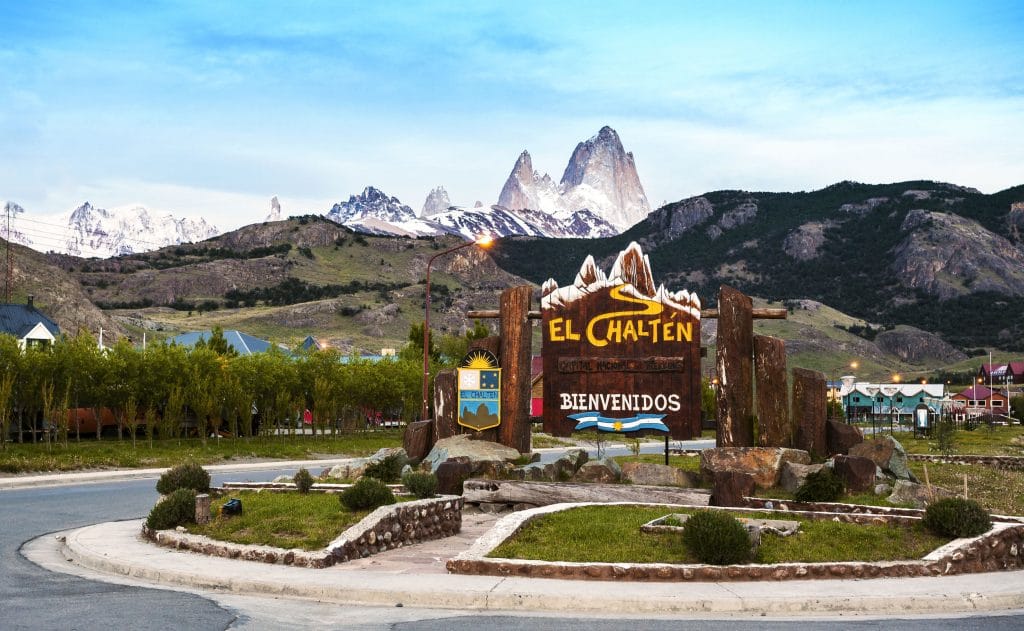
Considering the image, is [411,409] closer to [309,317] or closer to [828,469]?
[828,469]

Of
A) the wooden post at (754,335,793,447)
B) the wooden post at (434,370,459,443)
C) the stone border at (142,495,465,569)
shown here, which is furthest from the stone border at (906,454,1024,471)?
the stone border at (142,495,465,569)

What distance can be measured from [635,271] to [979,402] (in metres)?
122

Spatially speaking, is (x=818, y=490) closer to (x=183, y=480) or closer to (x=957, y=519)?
(x=957, y=519)

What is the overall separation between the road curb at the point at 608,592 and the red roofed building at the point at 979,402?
384ft

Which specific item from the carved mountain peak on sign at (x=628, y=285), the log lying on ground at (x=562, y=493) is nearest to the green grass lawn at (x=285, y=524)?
the log lying on ground at (x=562, y=493)

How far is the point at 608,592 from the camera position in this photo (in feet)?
46.1

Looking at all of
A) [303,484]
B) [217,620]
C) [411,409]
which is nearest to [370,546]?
[217,620]

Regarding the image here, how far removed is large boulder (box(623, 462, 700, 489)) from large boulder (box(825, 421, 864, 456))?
3.96 m

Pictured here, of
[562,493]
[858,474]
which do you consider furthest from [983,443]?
[562,493]

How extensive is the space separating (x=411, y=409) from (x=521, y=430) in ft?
158

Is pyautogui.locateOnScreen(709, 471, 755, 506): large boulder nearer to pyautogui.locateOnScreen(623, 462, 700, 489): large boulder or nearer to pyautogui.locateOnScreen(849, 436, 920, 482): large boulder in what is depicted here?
pyautogui.locateOnScreen(623, 462, 700, 489): large boulder

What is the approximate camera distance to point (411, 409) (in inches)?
2950

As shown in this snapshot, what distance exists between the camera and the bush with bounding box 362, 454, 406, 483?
87.5 feet

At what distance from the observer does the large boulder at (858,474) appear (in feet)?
77.7
